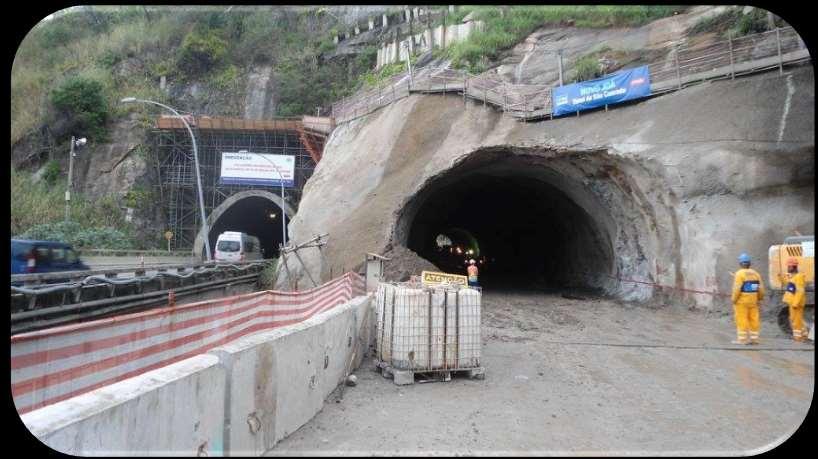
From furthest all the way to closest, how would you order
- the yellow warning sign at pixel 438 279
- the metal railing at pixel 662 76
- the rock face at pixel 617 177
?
the metal railing at pixel 662 76, the rock face at pixel 617 177, the yellow warning sign at pixel 438 279

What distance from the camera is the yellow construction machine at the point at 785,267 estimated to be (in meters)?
10.3

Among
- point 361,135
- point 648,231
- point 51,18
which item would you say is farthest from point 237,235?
point 51,18

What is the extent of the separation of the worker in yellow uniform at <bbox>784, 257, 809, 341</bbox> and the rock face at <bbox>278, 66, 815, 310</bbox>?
3.15 meters

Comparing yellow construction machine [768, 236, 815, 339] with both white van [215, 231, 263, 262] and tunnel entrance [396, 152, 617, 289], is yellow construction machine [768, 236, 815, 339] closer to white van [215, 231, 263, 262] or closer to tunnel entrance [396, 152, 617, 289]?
tunnel entrance [396, 152, 617, 289]

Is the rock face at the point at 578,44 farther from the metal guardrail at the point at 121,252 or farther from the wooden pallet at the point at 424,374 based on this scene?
the metal guardrail at the point at 121,252

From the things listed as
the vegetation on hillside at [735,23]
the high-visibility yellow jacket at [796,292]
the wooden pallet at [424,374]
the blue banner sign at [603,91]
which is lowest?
the wooden pallet at [424,374]

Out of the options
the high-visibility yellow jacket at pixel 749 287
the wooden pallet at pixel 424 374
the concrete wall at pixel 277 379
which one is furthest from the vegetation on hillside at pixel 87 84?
the high-visibility yellow jacket at pixel 749 287

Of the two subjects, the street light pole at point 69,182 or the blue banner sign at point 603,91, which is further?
the blue banner sign at point 603,91

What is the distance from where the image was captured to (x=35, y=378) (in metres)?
3.58

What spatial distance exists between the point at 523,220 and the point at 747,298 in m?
22.4

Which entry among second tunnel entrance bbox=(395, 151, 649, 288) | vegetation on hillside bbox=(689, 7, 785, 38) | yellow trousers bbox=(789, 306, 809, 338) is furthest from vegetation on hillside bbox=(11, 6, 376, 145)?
vegetation on hillside bbox=(689, 7, 785, 38)

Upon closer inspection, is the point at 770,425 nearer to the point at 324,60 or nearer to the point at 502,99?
the point at 502,99

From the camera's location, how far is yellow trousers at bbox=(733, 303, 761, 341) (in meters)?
9.46

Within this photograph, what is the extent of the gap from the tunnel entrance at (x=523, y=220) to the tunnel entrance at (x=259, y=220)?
1156 cm
